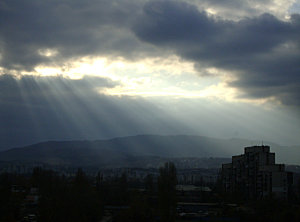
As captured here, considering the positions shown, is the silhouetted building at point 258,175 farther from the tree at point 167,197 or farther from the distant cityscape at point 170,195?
the tree at point 167,197

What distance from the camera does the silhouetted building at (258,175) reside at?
4606cm

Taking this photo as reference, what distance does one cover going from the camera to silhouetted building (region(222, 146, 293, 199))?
46.1m

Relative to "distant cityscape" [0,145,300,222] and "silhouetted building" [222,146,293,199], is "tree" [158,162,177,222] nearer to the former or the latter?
"distant cityscape" [0,145,300,222]

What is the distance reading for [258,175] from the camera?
4828 cm

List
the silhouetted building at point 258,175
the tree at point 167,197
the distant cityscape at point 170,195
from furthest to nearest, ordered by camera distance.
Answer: the silhouetted building at point 258,175 < the distant cityscape at point 170,195 < the tree at point 167,197

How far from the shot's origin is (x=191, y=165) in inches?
7283

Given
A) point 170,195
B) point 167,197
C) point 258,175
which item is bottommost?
point 167,197

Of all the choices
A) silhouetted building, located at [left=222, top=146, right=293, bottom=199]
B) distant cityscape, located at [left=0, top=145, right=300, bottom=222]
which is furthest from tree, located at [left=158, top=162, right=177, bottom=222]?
silhouetted building, located at [left=222, top=146, right=293, bottom=199]

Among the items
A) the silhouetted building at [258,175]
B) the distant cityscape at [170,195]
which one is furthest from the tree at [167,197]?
the silhouetted building at [258,175]

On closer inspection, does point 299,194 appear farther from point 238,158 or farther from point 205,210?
point 205,210

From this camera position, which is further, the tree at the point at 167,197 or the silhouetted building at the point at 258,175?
the silhouetted building at the point at 258,175

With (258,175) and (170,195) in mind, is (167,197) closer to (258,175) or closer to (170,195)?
(170,195)

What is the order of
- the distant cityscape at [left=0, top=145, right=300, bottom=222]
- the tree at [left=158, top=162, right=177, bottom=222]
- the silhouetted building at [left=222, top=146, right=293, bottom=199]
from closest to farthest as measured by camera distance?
the tree at [left=158, top=162, right=177, bottom=222]
the distant cityscape at [left=0, top=145, right=300, bottom=222]
the silhouetted building at [left=222, top=146, right=293, bottom=199]

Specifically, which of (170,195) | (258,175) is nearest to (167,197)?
(170,195)
